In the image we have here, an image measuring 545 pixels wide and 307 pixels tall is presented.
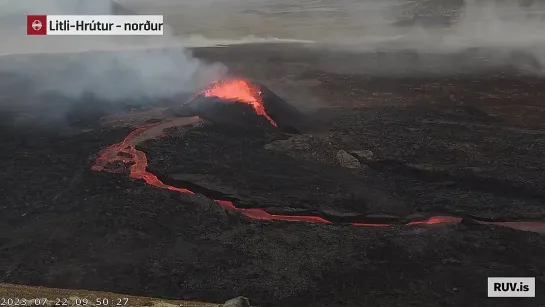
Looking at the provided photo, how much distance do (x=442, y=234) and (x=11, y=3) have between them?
59900mm

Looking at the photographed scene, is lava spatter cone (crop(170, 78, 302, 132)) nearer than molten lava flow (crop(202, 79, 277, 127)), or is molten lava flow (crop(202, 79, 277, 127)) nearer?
lava spatter cone (crop(170, 78, 302, 132))

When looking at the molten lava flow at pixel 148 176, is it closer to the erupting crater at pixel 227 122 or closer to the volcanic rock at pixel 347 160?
the erupting crater at pixel 227 122

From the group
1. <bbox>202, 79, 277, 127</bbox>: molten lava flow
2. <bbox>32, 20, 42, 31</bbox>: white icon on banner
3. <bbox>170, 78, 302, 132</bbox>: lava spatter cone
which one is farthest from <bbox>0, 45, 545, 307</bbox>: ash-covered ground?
<bbox>32, 20, 42, 31</bbox>: white icon on banner

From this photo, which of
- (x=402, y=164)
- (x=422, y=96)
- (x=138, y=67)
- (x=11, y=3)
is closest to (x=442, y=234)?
(x=402, y=164)

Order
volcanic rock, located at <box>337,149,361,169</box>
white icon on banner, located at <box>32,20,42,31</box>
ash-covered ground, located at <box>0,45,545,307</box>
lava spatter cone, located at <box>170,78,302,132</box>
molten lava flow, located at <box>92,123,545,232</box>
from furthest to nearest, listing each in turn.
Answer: white icon on banner, located at <box>32,20,42,31</box>
lava spatter cone, located at <box>170,78,302,132</box>
volcanic rock, located at <box>337,149,361,169</box>
molten lava flow, located at <box>92,123,545,232</box>
ash-covered ground, located at <box>0,45,545,307</box>

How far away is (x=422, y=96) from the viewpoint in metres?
37.2

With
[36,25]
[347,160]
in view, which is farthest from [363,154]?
[36,25]

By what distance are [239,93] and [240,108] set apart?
8.98 ft

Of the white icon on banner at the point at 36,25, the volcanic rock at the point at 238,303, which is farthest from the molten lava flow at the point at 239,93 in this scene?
the white icon on banner at the point at 36,25

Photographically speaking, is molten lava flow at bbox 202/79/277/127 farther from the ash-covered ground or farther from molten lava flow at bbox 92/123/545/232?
molten lava flow at bbox 92/123/545/232

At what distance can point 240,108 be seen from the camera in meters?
30.2

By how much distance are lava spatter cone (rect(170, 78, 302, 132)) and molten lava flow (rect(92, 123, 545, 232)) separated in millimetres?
3402

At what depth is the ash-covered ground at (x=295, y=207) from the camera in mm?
15648

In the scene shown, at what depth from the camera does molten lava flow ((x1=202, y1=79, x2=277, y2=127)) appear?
3083cm
